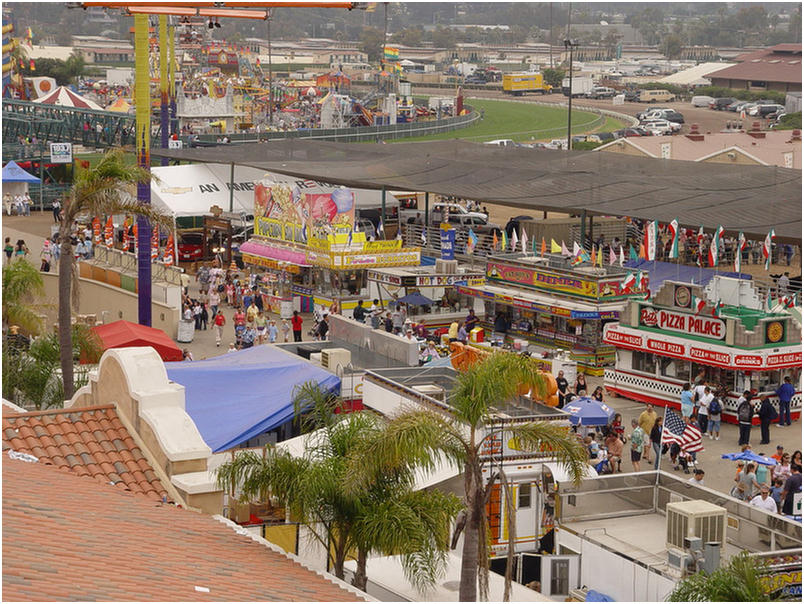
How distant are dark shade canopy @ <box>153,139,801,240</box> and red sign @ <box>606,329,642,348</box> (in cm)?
680

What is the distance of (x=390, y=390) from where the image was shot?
19.4 meters

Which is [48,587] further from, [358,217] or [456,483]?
[358,217]

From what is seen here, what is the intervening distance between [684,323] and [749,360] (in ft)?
5.19

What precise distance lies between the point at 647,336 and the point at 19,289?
11.7 metres

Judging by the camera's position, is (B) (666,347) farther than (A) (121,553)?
Yes

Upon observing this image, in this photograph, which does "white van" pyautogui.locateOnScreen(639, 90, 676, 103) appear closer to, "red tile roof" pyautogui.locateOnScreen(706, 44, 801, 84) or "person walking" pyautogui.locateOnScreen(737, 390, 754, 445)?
"red tile roof" pyautogui.locateOnScreen(706, 44, 801, 84)

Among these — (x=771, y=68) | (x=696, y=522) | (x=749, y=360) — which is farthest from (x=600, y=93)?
(x=696, y=522)

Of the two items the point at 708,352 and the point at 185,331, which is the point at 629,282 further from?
the point at 185,331

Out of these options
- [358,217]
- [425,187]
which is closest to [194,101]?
[358,217]

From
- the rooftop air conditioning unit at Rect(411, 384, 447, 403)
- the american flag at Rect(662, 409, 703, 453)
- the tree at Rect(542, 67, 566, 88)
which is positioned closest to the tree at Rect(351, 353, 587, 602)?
the rooftop air conditioning unit at Rect(411, 384, 447, 403)

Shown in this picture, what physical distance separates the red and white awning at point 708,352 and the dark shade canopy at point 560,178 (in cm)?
703

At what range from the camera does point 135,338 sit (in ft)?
86.0

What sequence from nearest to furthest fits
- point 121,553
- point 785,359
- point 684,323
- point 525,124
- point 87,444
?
point 121,553
point 87,444
point 785,359
point 684,323
point 525,124

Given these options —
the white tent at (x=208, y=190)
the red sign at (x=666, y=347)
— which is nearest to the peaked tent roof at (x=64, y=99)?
the white tent at (x=208, y=190)
